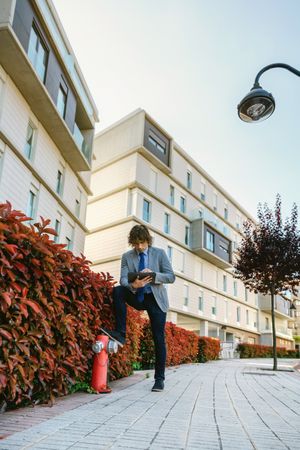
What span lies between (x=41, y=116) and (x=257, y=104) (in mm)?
13590

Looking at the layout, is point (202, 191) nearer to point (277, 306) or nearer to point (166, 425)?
point (277, 306)

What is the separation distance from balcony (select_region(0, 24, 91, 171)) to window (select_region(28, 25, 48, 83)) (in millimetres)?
622

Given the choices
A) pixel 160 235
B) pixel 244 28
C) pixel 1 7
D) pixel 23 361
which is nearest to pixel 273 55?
pixel 244 28

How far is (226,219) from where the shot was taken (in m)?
40.9

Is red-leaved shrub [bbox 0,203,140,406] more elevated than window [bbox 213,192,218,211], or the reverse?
window [bbox 213,192,218,211]

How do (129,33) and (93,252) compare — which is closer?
(129,33)

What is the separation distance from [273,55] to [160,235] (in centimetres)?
2369

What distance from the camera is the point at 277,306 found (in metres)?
50.7

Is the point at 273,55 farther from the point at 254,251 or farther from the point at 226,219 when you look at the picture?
the point at 226,219

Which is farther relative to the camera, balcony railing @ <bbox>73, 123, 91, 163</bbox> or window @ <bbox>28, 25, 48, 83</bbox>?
balcony railing @ <bbox>73, 123, 91, 163</bbox>

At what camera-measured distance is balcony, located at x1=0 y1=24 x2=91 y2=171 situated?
1276 centimetres

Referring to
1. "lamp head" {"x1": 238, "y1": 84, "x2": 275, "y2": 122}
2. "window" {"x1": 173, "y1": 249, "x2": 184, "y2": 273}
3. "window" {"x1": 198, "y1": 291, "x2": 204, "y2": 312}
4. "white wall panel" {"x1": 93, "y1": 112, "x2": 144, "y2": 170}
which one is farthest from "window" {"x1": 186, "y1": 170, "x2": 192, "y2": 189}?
"lamp head" {"x1": 238, "y1": 84, "x2": 275, "y2": 122}

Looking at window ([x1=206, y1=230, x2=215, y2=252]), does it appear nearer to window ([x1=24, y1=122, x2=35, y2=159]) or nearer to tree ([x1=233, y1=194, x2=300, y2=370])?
tree ([x1=233, y1=194, x2=300, y2=370])

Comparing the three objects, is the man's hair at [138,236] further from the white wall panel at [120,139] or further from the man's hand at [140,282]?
the white wall panel at [120,139]
